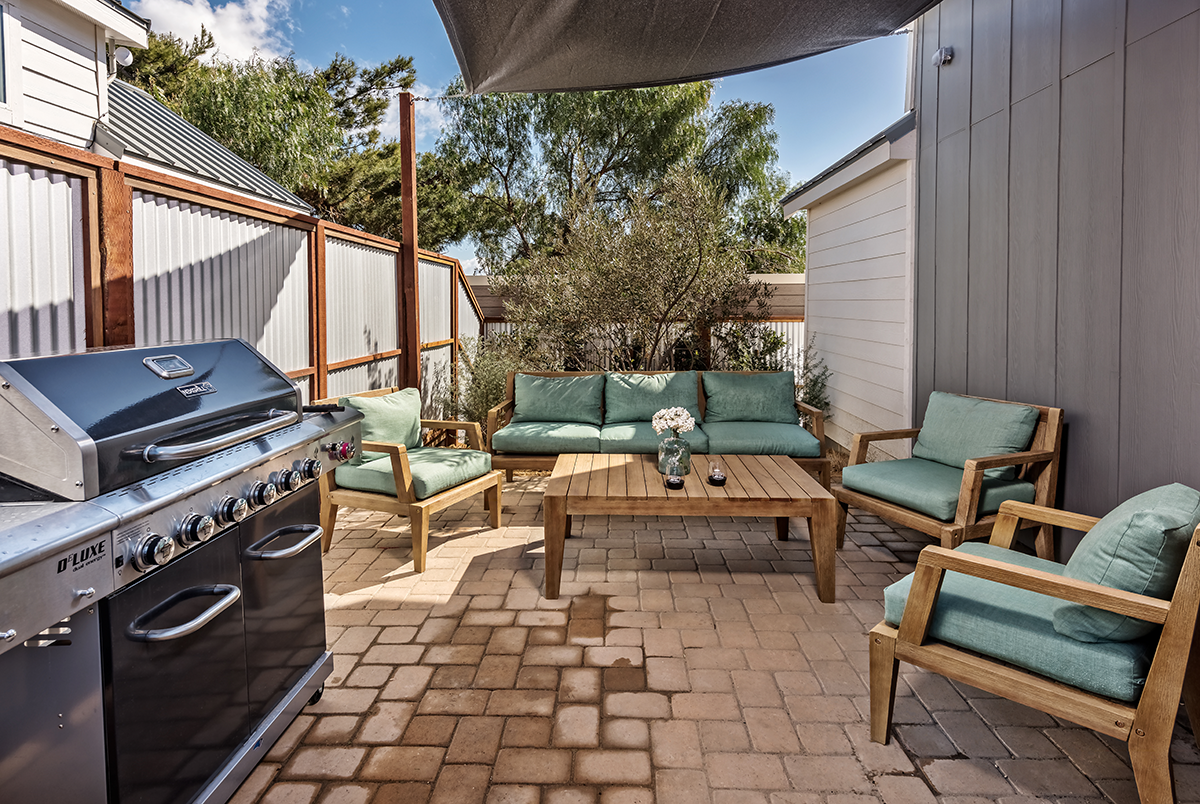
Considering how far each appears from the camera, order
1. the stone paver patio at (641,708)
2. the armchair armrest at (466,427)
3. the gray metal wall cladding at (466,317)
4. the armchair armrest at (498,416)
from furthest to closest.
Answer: the gray metal wall cladding at (466,317)
the armchair armrest at (498,416)
the armchair armrest at (466,427)
the stone paver patio at (641,708)

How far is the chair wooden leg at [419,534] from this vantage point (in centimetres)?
367

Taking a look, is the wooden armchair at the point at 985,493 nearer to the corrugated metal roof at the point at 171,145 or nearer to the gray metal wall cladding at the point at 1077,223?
the gray metal wall cladding at the point at 1077,223

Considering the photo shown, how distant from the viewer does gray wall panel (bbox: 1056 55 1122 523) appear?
10.3ft

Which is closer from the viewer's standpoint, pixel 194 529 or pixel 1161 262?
pixel 194 529

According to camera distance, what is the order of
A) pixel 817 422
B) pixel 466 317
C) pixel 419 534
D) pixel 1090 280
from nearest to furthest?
A: pixel 1090 280
pixel 419 534
pixel 817 422
pixel 466 317

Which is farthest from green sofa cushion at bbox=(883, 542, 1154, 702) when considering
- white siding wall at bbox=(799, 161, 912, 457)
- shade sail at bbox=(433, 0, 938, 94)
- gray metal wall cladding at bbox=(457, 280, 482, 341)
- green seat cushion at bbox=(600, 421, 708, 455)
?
gray metal wall cladding at bbox=(457, 280, 482, 341)

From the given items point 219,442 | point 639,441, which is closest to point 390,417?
point 639,441

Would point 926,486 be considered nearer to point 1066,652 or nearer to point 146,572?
point 1066,652

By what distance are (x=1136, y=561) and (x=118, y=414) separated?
8.43ft

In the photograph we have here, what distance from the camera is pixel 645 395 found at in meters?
5.42

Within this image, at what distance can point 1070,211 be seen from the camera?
11.3 ft

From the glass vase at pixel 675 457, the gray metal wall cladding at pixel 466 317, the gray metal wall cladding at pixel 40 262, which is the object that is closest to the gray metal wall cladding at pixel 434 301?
the gray metal wall cladding at pixel 466 317

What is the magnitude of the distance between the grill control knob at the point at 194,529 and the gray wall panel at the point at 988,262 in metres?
4.09

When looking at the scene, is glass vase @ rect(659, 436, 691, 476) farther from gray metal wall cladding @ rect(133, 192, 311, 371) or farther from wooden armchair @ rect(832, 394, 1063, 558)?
gray metal wall cladding @ rect(133, 192, 311, 371)
